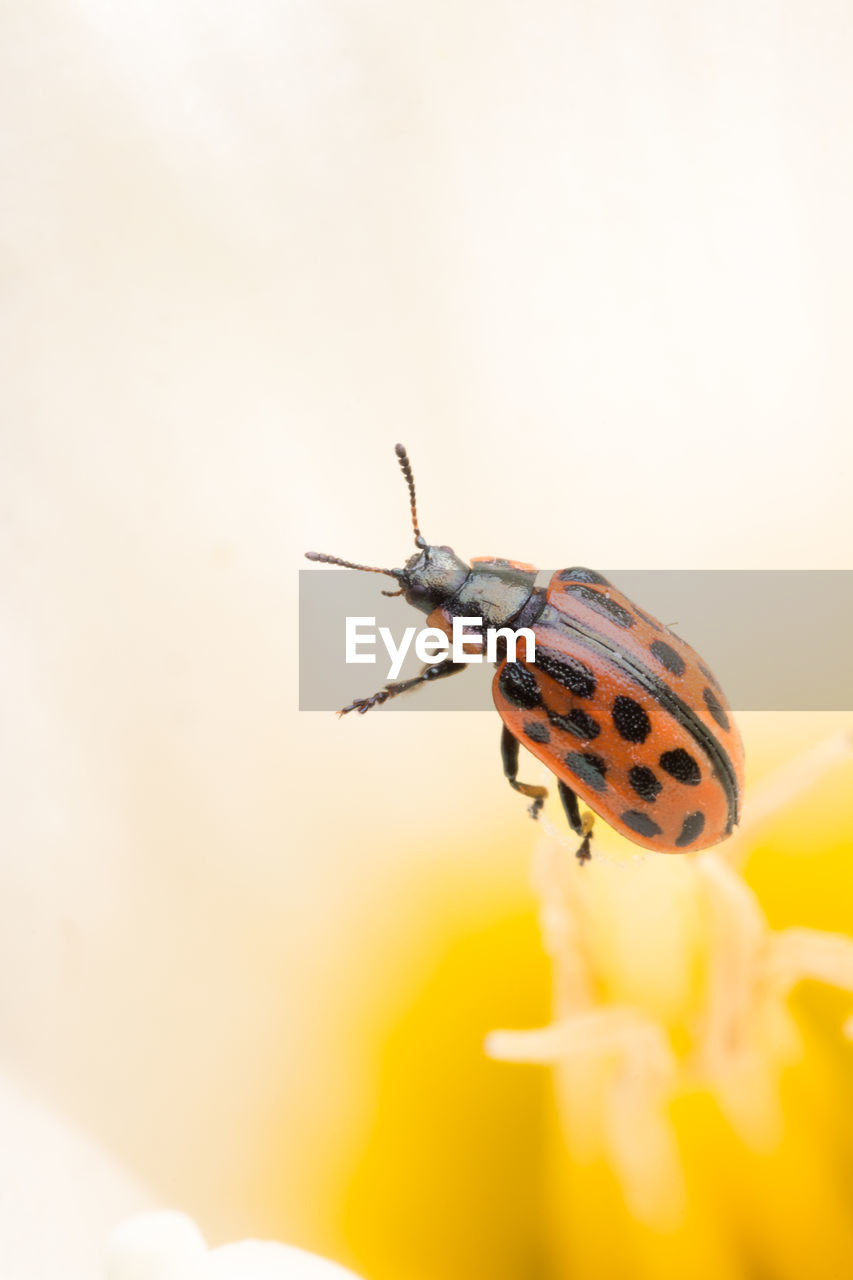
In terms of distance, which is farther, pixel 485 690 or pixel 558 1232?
pixel 485 690

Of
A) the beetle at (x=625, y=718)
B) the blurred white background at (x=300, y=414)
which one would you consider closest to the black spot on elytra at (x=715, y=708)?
the beetle at (x=625, y=718)

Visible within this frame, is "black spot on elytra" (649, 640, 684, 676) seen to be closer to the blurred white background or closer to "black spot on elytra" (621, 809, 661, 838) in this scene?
"black spot on elytra" (621, 809, 661, 838)

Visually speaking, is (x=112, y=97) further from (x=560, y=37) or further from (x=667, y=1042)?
(x=667, y=1042)

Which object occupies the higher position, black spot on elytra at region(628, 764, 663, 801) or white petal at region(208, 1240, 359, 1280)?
black spot on elytra at region(628, 764, 663, 801)

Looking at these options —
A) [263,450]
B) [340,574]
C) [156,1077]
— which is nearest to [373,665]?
[340,574]

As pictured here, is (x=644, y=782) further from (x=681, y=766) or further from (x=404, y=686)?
(x=404, y=686)

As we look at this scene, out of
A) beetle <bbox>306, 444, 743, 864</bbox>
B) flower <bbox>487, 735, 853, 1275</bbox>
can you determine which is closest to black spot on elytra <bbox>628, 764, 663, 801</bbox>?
beetle <bbox>306, 444, 743, 864</bbox>

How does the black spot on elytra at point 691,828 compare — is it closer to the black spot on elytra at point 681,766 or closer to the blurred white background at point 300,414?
the black spot on elytra at point 681,766
